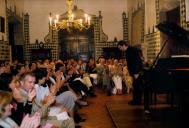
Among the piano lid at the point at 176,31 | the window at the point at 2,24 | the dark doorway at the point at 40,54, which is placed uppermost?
the window at the point at 2,24

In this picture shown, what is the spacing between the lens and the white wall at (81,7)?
784 inches

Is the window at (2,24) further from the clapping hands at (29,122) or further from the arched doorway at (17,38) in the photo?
the clapping hands at (29,122)

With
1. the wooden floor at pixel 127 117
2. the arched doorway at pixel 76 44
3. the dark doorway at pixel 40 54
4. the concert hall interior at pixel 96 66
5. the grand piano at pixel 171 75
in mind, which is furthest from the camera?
the arched doorway at pixel 76 44

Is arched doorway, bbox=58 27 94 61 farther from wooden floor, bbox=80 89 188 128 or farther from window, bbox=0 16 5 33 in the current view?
wooden floor, bbox=80 89 188 128

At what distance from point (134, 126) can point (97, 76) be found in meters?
8.69

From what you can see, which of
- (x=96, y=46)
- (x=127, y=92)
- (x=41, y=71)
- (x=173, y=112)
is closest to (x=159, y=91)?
(x=173, y=112)

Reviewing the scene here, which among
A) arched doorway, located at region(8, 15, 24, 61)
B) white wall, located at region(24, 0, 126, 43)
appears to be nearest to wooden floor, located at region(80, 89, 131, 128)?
arched doorway, located at region(8, 15, 24, 61)

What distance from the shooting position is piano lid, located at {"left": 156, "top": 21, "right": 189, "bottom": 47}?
7.55 m

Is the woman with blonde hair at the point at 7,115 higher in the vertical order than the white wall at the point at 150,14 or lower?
lower

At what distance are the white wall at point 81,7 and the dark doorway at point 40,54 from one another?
0.77 metres

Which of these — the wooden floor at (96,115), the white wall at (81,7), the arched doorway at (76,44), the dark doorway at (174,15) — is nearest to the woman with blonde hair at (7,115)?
the wooden floor at (96,115)

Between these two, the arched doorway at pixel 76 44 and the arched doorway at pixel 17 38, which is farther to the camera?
the arched doorway at pixel 76 44

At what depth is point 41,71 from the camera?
22.3 ft

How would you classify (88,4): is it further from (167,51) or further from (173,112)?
(173,112)
